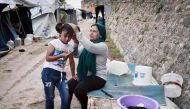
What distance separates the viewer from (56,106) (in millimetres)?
6062

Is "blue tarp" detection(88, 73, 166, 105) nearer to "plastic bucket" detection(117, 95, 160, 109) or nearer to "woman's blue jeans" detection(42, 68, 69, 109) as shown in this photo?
"woman's blue jeans" detection(42, 68, 69, 109)

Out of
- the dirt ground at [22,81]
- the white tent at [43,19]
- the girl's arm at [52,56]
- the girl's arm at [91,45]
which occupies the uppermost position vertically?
the girl's arm at [91,45]

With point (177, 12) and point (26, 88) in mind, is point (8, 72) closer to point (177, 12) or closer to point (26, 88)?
point (26, 88)

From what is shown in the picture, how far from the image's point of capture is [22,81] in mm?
8078

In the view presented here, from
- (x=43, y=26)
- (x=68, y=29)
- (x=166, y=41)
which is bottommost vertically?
(x=43, y=26)

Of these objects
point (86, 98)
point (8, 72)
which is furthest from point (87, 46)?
point (8, 72)

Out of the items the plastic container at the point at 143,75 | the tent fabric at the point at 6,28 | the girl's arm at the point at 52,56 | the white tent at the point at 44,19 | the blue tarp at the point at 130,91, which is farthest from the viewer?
the white tent at the point at 44,19

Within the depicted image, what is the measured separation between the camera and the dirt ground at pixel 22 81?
627cm

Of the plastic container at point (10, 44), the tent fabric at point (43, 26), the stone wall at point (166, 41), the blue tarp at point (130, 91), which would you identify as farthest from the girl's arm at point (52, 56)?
the tent fabric at point (43, 26)

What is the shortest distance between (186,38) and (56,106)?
2.89 metres

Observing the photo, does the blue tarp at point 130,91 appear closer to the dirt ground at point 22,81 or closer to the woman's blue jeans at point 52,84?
the woman's blue jeans at point 52,84

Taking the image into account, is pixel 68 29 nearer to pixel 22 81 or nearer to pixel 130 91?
pixel 130 91

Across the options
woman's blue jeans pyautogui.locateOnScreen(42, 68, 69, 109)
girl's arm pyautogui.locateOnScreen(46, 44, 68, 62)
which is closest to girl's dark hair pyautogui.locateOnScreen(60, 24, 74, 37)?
girl's arm pyautogui.locateOnScreen(46, 44, 68, 62)

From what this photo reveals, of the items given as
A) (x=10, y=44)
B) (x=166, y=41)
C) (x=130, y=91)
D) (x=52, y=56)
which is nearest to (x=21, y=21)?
(x=10, y=44)
